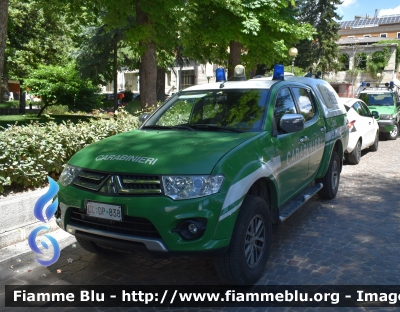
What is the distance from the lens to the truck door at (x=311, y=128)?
5.43 metres

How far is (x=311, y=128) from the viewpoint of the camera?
5.57 metres

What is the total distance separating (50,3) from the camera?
10508 millimetres

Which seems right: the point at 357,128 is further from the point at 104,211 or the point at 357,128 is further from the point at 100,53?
the point at 100,53

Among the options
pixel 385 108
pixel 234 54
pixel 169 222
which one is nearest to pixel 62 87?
pixel 234 54

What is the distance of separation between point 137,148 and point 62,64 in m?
25.9

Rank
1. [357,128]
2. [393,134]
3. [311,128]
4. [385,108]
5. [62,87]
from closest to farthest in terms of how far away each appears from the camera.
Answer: [311,128] < [357,128] < [385,108] < [393,134] < [62,87]

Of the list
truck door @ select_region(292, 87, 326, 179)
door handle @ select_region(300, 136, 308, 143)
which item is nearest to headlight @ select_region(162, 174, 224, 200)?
door handle @ select_region(300, 136, 308, 143)

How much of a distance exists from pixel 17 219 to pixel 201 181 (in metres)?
2.99

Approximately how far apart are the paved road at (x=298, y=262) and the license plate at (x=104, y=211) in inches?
34.6

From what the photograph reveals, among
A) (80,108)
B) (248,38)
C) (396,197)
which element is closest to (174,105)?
(396,197)

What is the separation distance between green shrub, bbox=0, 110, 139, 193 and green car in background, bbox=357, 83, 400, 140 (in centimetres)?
1154

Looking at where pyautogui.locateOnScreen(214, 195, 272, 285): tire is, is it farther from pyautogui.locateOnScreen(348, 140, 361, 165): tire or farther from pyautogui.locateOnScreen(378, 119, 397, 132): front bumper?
pyautogui.locateOnScreen(378, 119, 397, 132): front bumper

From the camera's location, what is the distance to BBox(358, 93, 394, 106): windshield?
15.5m

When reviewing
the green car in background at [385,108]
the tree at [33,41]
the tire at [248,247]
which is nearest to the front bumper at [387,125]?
the green car in background at [385,108]
